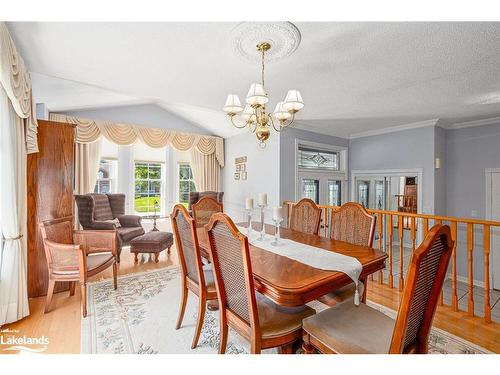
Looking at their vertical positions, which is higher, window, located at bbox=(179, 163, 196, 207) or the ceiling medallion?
the ceiling medallion

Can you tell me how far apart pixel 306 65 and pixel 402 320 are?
216 centimetres

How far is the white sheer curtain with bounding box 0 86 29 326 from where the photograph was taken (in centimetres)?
187

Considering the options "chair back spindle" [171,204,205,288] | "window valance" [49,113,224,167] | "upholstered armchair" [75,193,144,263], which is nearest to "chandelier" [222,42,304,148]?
"chair back spindle" [171,204,205,288]

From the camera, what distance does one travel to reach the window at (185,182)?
18.1 feet

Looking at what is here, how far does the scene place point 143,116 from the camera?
4.84 meters

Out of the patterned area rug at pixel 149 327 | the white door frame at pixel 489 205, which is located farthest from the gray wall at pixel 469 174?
the patterned area rug at pixel 149 327

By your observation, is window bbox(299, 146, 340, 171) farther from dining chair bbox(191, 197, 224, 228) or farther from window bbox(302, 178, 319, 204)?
dining chair bbox(191, 197, 224, 228)

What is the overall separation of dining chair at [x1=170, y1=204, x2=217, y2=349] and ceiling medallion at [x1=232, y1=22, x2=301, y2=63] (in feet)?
4.47

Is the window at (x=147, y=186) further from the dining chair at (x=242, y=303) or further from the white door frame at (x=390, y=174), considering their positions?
the white door frame at (x=390, y=174)

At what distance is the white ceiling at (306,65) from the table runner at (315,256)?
1.62 meters

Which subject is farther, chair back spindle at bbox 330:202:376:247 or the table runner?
chair back spindle at bbox 330:202:376:247
